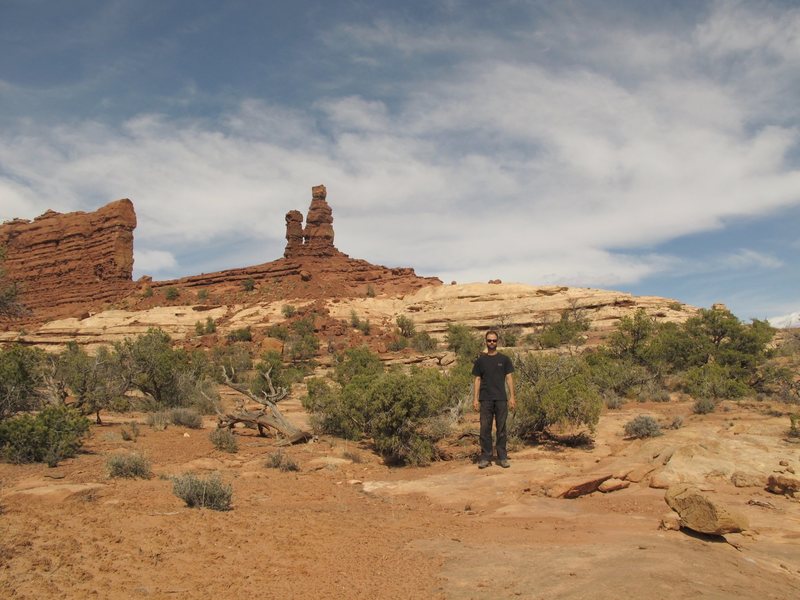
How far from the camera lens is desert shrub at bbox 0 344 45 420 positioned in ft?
37.8

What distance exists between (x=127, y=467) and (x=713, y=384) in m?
Result: 15.1

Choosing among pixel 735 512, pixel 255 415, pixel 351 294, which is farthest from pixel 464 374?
pixel 351 294

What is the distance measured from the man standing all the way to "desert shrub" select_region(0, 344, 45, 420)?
9.55 metres

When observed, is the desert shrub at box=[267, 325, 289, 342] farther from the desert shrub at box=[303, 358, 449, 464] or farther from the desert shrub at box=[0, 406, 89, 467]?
the desert shrub at box=[0, 406, 89, 467]

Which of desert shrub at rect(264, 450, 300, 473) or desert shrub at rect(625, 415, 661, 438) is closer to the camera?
desert shrub at rect(264, 450, 300, 473)

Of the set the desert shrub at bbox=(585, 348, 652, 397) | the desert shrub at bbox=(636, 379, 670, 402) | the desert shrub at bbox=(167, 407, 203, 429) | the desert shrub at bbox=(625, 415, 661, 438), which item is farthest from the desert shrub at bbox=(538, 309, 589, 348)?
the desert shrub at bbox=(167, 407, 203, 429)

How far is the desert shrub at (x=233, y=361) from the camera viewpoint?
107 ft

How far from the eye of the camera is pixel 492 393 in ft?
27.8

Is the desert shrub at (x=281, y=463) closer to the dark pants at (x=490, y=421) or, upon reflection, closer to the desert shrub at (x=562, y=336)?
the dark pants at (x=490, y=421)

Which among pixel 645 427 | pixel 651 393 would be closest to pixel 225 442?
pixel 645 427

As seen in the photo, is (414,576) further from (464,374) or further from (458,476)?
(464,374)

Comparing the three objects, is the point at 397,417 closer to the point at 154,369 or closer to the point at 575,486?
the point at 575,486

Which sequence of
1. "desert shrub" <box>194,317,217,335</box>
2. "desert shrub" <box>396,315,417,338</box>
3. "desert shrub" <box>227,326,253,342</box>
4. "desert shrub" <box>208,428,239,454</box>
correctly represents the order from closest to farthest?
"desert shrub" <box>208,428,239,454</box> → "desert shrub" <box>227,326,253,342</box> → "desert shrub" <box>396,315,417,338</box> → "desert shrub" <box>194,317,217,335</box>

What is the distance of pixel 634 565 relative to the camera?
13.1 ft
